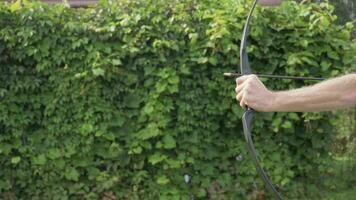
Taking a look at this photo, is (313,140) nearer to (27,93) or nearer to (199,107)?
(199,107)

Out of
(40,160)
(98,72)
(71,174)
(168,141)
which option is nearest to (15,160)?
(40,160)

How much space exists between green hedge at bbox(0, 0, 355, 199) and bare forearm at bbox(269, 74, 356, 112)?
8.14ft

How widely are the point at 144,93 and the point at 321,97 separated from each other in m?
2.76

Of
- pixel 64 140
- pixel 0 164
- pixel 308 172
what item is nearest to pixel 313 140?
pixel 308 172

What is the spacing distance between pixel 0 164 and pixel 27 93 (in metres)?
0.63

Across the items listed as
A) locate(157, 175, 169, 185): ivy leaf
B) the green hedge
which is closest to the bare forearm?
the green hedge

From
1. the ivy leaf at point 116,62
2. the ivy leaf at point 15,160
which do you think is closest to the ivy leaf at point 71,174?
the ivy leaf at point 15,160

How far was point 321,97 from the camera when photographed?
2.76 m

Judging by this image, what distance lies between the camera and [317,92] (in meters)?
2.76

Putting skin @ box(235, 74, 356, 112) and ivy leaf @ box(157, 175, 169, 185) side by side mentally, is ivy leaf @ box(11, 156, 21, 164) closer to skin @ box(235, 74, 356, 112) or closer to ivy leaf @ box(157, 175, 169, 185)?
ivy leaf @ box(157, 175, 169, 185)

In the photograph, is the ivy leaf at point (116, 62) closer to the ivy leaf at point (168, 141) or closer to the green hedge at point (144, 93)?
the green hedge at point (144, 93)

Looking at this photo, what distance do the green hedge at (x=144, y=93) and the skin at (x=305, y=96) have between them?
8.09 ft

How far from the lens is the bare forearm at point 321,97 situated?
2.74 metres

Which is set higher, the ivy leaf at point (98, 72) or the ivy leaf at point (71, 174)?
the ivy leaf at point (98, 72)
